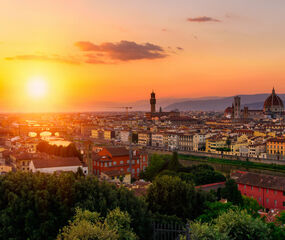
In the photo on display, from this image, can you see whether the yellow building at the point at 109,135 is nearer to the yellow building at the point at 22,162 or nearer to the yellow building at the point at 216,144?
the yellow building at the point at 216,144

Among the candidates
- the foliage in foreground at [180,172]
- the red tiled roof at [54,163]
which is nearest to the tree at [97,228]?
the foliage in foreground at [180,172]

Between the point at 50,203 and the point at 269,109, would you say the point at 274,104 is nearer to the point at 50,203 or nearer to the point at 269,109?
the point at 269,109

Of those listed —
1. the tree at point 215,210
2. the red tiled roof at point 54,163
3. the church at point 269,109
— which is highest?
the church at point 269,109

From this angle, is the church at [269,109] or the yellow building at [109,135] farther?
the church at [269,109]

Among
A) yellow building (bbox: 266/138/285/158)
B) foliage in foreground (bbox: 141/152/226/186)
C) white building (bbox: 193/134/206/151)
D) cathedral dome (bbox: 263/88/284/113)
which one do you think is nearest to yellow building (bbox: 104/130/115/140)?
white building (bbox: 193/134/206/151)

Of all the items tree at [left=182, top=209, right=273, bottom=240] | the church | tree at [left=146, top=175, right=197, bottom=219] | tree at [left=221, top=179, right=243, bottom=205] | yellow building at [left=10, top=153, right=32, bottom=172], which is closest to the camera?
tree at [left=182, top=209, right=273, bottom=240]

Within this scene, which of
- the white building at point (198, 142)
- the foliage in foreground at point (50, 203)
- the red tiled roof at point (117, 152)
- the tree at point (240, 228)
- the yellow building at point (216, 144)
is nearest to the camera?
the tree at point (240, 228)

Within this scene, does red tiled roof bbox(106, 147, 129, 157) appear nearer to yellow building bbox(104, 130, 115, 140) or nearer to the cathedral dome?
yellow building bbox(104, 130, 115, 140)

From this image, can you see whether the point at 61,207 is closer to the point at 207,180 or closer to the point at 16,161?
the point at 207,180
